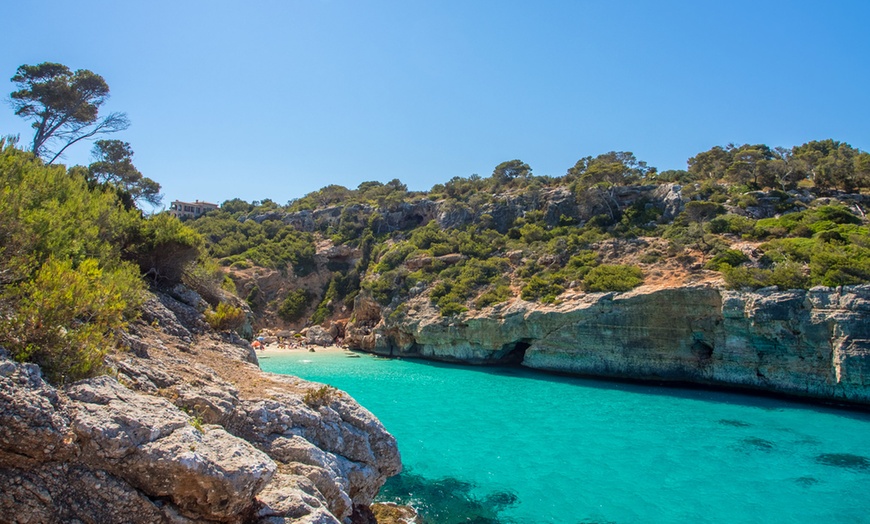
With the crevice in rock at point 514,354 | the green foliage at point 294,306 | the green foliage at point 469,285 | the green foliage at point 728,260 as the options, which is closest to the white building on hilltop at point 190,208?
the green foliage at point 294,306

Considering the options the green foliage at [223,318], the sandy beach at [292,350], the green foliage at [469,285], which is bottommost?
the sandy beach at [292,350]

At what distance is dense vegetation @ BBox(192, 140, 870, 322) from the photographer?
25453 mm

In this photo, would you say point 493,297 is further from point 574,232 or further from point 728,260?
point 728,260

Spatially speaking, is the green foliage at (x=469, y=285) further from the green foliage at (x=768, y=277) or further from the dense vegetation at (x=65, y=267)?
the dense vegetation at (x=65, y=267)

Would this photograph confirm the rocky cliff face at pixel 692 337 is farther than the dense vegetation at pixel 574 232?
No

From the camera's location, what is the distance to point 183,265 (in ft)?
42.4

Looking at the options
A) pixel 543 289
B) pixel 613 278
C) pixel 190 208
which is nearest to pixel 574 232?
pixel 543 289

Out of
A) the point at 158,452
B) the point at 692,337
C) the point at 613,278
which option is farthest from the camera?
the point at 613,278

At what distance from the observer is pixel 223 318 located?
11.1m

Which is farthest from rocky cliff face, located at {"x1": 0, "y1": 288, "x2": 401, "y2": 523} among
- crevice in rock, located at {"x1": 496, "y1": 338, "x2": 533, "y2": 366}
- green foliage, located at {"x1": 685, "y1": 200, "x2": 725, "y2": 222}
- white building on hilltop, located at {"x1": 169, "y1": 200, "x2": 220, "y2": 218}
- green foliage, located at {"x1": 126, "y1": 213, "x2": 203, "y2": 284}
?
white building on hilltop, located at {"x1": 169, "y1": 200, "x2": 220, "y2": 218}

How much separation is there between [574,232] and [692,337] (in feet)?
47.7

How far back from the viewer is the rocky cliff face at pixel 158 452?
147 inches

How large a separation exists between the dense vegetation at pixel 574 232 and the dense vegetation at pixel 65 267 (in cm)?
2171

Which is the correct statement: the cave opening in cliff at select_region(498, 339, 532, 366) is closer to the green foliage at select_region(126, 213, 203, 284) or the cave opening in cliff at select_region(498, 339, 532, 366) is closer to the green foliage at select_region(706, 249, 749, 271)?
the green foliage at select_region(706, 249, 749, 271)
